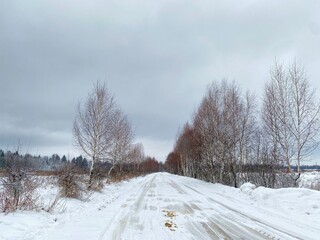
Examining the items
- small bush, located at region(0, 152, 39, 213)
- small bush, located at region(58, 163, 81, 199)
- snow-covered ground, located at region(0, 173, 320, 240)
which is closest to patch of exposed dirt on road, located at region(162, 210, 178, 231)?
snow-covered ground, located at region(0, 173, 320, 240)

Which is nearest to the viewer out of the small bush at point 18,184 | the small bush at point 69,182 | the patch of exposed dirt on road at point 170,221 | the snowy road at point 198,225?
the snowy road at point 198,225

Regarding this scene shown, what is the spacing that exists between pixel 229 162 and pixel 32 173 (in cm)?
2287

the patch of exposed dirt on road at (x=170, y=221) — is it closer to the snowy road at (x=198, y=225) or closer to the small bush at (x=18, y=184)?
the snowy road at (x=198, y=225)

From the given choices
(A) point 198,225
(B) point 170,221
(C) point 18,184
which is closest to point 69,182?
(C) point 18,184

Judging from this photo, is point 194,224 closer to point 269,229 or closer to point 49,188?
point 269,229

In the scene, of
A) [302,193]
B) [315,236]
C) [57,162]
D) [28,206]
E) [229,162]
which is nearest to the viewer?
[315,236]

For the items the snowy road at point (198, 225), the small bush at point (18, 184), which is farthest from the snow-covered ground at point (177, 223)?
the small bush at point (18, 184)

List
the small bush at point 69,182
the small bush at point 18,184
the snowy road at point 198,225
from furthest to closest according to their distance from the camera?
the small bush at point 69,182
the small bush at point 18,184
the snowy road at point 198,225

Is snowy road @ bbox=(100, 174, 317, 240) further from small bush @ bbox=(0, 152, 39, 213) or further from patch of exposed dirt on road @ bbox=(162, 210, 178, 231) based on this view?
small bush @ bbox=(0, 152, 39, 213)

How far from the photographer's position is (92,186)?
22000 mm

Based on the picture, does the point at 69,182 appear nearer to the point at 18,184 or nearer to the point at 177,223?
the point at 18,184

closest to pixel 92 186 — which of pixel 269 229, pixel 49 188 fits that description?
pixel 49 188

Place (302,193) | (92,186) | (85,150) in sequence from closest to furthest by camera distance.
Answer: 1. (302,193)
2. (92,186)
3. (85,150)

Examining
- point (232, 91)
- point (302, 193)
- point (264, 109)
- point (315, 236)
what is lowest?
point (315, 236)
